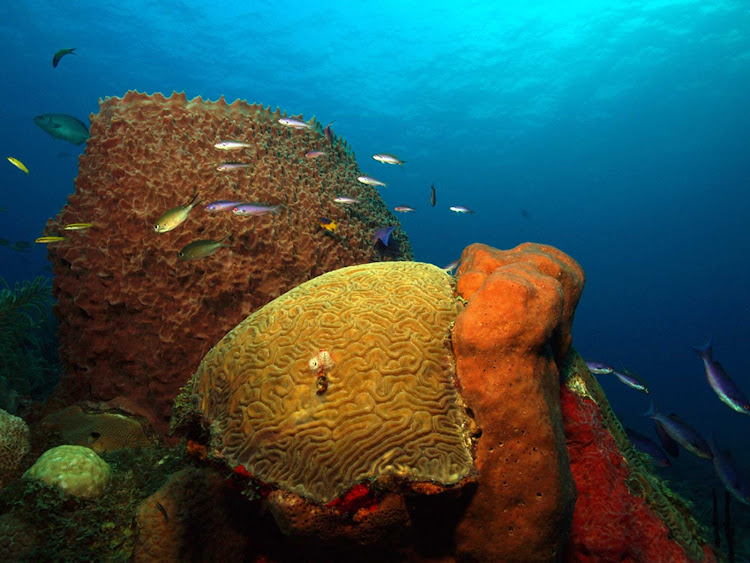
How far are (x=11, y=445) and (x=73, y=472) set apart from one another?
78 centimetres

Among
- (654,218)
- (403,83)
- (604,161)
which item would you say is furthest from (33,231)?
(654,218)

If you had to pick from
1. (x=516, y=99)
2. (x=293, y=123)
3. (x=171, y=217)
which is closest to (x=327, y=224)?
Answer: (x=293, y=123)

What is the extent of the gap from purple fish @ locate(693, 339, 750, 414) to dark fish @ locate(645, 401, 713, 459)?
0.51 meters

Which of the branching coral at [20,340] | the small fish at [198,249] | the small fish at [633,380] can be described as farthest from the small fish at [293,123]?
the small fish at [633,380]

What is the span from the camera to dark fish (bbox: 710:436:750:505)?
14.4ft

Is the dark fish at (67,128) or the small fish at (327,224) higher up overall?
the dark fish at (67,128)

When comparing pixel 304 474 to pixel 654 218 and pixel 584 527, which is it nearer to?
pixel 584 527

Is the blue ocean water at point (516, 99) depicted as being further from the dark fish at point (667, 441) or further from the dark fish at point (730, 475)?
the dark fish at point (667, 441)

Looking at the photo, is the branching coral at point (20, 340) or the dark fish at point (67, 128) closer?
the branching coral at point (20, 340)

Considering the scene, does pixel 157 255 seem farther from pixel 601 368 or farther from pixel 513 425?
pixel 601 368

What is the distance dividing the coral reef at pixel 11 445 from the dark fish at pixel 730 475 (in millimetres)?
7235

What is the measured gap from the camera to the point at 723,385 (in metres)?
4.35

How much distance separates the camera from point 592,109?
4906cm

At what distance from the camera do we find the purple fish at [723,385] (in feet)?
13.9
